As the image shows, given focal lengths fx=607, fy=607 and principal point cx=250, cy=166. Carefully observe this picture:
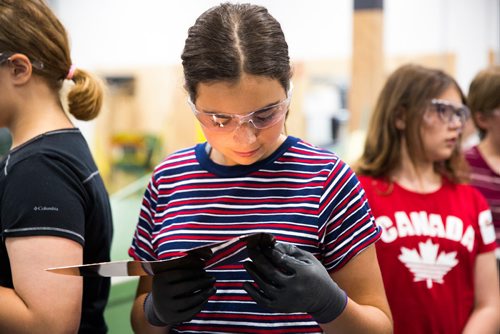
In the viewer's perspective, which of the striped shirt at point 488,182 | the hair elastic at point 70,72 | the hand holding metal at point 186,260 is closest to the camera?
the hand holding metal at point 186,260

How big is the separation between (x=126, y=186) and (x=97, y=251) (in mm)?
1383

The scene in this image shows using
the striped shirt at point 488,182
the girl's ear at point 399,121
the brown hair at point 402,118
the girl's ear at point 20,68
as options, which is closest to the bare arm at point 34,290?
the girl's ear at point 20,68

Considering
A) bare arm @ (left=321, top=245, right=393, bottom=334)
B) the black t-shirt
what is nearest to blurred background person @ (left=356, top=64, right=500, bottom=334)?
bare arm @ (left=321, top=245, right=393, bottom=334)

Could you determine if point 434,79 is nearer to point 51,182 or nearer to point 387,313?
point 387,313

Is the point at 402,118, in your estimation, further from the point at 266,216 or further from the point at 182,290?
the point at 182,290

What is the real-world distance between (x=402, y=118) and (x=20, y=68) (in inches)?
49.1

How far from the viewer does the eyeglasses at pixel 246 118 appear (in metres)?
1.19

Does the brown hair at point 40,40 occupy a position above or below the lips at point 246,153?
above

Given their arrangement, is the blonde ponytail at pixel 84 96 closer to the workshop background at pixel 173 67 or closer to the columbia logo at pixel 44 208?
the columbia logo at pixel 44 208

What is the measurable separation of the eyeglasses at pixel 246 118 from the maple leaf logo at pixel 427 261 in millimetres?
880

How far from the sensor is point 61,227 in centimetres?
130

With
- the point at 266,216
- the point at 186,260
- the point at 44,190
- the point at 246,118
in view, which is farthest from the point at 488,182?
the point at 44,190

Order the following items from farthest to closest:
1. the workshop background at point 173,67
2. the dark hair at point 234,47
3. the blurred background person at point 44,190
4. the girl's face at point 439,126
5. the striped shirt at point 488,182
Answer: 1. the workshop background at point 173,67
2. the striped shirt at point 488,182
3. the girl's face at point 439,126
4. the blurred background person at point 44,190
5. the dark hair at point 234,47

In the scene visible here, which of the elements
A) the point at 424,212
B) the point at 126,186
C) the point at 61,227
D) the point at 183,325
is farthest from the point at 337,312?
the point at 126,186
